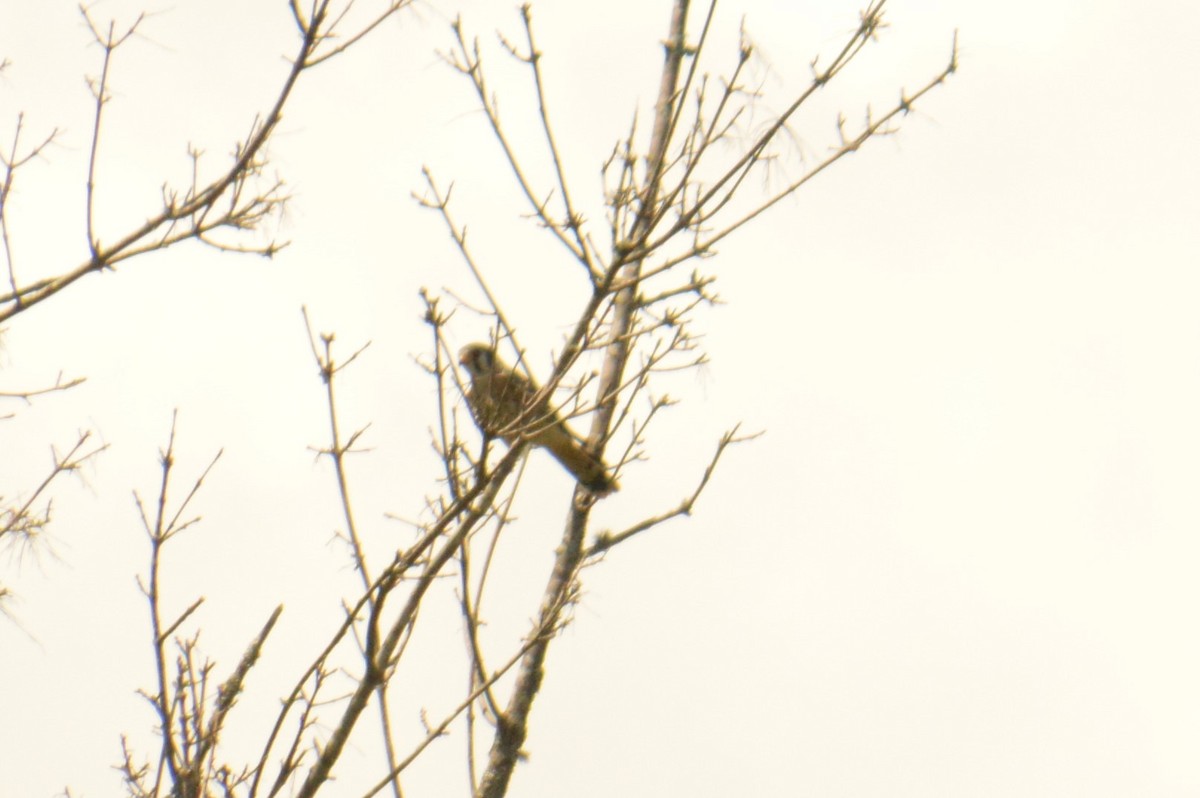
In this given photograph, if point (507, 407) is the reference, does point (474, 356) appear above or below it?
above

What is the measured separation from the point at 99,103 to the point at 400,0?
3.13 feet

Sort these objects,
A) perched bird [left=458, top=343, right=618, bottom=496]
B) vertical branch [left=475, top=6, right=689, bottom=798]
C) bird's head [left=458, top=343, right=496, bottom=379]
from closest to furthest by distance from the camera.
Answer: perched bird [left=458, top=343, right=618, bottom=496] → vertical branch [left=475, top=6, right=689, bottom=798] → bird's head [left=458, top=343, right=496, bottom=379]

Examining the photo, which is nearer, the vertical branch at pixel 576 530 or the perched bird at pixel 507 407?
the perched bird at pixel 507 407

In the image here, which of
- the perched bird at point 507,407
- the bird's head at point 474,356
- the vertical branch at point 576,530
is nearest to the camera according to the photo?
the perched bird at point 507,407

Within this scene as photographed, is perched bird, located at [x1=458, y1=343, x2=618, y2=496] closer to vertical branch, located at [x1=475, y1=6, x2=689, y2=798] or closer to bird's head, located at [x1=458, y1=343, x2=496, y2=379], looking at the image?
vertical branch, located at [x1=475, y1=6, x2=689, y2=798]

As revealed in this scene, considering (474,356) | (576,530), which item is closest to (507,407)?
(576,530)

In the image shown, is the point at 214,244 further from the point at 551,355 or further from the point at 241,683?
the point at 241,683

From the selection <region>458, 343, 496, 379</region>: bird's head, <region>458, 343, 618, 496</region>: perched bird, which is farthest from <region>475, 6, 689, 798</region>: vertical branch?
<region>458, 343, 496, 379</region>: bird's head

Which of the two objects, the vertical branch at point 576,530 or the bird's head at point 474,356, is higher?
the bird's head at point 474,356

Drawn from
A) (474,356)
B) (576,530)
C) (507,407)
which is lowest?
(507,407)

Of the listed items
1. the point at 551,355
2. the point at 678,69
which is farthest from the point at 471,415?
the point at 678,69

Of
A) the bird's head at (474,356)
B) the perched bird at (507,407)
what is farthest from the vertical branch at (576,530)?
the bird's head at (474,356)

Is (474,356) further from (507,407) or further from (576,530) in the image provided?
(507,407)

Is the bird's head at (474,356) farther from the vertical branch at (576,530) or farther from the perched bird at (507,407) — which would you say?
the perched bird at (507,407)
